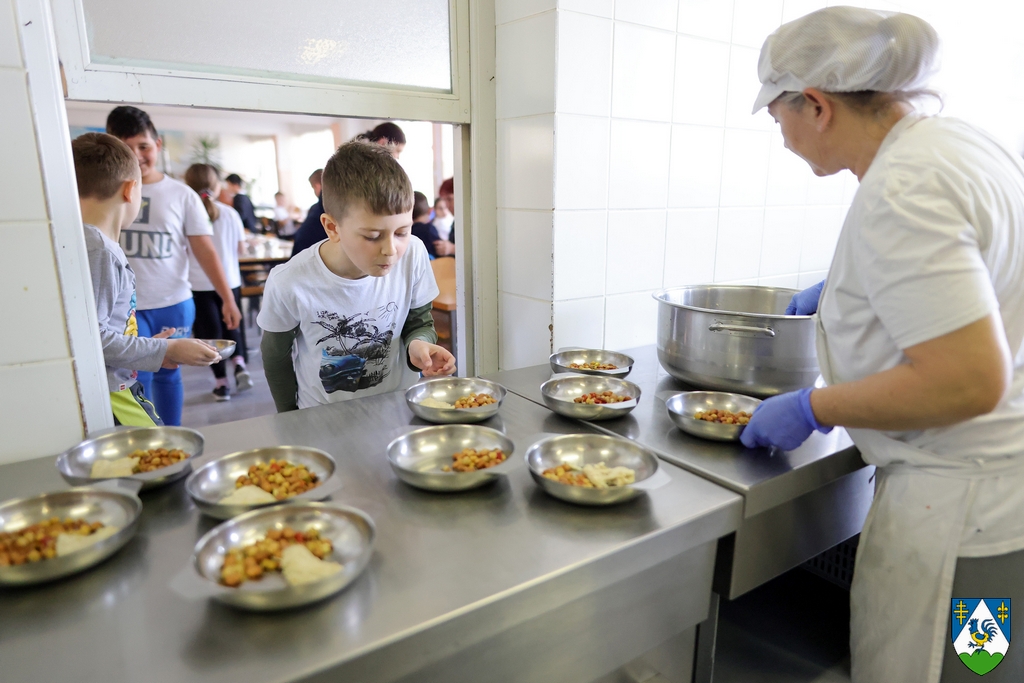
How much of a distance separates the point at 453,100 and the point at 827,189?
1.40 metres

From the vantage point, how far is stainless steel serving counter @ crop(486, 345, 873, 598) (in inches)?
39.8

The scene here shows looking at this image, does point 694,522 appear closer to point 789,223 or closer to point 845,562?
point 845,562

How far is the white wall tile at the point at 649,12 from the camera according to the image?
155cm

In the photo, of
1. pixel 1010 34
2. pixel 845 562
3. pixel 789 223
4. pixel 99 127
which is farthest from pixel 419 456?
pixel 99 127

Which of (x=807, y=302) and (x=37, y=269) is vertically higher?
(x=37, y=269)

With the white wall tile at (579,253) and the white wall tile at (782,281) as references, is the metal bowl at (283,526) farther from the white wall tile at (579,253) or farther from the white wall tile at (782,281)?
the white wall tile at (782,281)

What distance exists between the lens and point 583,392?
4.54 ft

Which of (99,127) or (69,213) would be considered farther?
(99,127)

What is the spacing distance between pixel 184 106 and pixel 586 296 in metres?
0.99

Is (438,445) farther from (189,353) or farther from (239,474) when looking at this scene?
(189,353)

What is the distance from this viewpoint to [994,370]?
766 mm

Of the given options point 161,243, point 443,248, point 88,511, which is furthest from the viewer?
point 443,248

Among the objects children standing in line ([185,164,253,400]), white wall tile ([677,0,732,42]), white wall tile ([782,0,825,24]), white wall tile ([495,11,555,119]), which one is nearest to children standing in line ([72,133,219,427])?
white wall tile ([495,11,555,119])

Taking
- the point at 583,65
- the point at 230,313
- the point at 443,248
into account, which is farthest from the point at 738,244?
the point at 230,313
